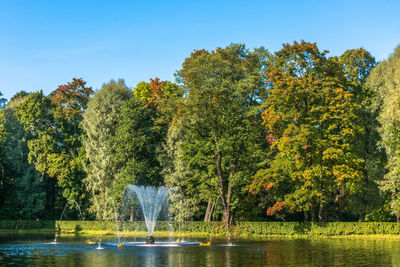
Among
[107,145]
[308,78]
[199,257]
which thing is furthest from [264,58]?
[199,257]

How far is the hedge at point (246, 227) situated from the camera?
4462 cm

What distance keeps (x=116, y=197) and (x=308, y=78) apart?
28761mm

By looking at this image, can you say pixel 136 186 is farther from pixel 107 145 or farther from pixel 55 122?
pixel 55 122

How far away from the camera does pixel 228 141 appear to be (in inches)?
2108

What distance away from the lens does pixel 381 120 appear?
47.9 meters

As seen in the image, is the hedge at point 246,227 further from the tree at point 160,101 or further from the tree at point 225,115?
the tree at point 160,101

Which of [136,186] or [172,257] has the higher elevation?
[136,186]

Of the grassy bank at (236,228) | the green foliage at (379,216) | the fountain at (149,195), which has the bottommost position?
the grassy bank at (236,228)

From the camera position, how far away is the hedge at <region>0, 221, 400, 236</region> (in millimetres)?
44625

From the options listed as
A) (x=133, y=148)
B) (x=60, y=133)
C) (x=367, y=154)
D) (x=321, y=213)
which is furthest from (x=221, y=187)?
(x=60, y=133)

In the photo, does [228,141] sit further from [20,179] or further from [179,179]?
[20,179]

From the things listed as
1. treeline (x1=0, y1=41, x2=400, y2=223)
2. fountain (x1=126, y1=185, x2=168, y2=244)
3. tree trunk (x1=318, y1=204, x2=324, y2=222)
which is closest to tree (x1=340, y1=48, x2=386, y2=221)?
treeline (x1=0, y1=41, x2=400, y2=223)

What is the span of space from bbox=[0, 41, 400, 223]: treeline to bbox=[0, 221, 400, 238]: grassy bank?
1847mm

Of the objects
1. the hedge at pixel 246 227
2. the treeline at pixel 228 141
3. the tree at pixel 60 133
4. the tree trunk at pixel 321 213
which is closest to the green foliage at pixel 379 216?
the treeline at pixel 228 141
